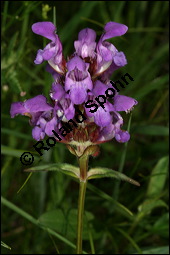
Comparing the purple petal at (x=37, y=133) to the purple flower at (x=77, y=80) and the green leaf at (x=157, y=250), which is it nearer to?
the purple flower at (x=77, y=80)

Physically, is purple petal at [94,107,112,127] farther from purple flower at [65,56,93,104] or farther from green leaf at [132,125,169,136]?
green leaf at [132,125,169,136]

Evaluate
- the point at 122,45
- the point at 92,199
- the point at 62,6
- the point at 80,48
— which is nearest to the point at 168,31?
the point at 122,45

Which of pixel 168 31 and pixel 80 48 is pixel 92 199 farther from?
pixel 168 31

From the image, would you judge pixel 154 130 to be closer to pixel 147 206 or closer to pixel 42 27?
pixel 147 206

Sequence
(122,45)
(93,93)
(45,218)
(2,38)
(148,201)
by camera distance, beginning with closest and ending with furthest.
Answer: (93,93)
(45,218)
(148,201)
(2,38)
(122,45)

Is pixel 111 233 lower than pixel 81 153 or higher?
lower

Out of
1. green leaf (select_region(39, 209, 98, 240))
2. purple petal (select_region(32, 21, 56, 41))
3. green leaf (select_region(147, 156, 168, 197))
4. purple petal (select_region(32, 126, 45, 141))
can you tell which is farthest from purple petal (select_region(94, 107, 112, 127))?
green leaf (select_region(147, 156, 168, 197))

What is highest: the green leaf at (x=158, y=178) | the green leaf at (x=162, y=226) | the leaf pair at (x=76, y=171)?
the leaf pair at (x=76, y=171)

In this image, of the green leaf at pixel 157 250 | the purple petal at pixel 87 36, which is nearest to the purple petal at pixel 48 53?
the purple petal at pixel 87 36
